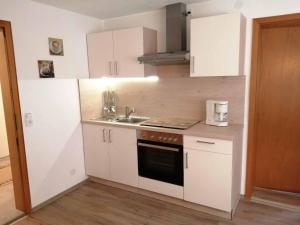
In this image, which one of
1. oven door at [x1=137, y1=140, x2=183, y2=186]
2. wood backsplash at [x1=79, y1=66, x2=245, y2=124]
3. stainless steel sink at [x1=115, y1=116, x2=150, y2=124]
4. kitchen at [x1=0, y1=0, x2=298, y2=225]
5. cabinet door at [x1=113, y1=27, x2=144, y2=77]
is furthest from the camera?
stainless steel sink at [x1=115, y1=116, x2=150, y2=124]

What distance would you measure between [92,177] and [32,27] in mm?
2198

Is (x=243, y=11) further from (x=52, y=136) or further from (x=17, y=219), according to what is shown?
(x=17, y=219)

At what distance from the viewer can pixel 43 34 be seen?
2721 mm

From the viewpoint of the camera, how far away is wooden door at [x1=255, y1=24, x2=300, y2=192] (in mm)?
2672

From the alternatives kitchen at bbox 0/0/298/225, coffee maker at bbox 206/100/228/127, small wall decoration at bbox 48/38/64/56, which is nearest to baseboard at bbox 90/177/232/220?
kitchen at bbox 0/0/298/225

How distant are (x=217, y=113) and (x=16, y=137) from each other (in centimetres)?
230

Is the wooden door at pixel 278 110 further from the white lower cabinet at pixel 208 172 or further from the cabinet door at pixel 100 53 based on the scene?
the cabinet door at pixel 100 53

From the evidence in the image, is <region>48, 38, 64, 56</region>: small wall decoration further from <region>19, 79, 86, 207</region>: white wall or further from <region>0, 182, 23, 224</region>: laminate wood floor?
<region>0, 182, 23, 224</region>: laminate wood floor

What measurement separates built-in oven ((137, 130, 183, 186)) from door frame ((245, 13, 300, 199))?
87 centimetres

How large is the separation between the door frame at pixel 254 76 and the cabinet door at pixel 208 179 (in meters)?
0.59

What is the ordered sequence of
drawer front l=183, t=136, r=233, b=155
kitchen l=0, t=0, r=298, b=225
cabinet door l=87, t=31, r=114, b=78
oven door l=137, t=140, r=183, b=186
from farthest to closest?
cabinet door l=87, t=31, r=114, b=78
oven door l=137, t=140, r=183, b=186
kitchen l=0, t=0, r=298, b=225
drawer front l=183, t=136, r=233, b=155

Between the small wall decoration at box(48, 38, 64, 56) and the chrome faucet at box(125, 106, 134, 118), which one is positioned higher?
the small wall decoration at box(48, 38, 64, 56)

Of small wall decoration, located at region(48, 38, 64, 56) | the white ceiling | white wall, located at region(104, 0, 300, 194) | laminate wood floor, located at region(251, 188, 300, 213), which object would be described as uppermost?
the white ceiling

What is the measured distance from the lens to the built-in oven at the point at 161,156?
2650 millimetres
